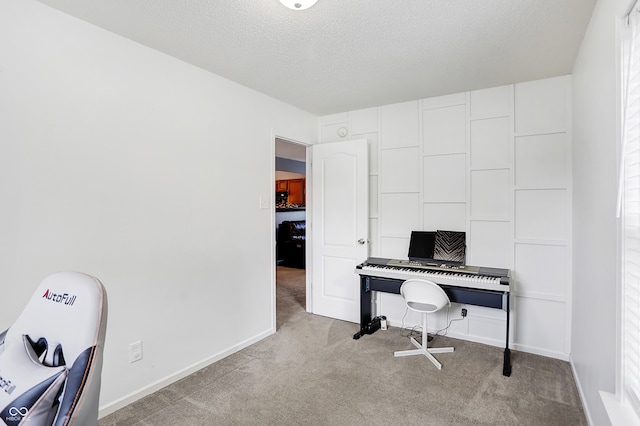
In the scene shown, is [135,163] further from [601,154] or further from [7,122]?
[601,154]

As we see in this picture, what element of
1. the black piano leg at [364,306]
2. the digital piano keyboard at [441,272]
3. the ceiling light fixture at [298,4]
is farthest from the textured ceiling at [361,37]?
the black piano leg at [364,306]

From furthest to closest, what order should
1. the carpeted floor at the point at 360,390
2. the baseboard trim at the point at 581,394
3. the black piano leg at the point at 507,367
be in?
the black piano leg at the point at 507,367 < the carpeted floor at the point at 360,390 < the baseboard trim at the point at 581,394

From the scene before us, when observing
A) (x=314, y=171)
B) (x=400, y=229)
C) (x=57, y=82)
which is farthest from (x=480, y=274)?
(x=57, y=82)

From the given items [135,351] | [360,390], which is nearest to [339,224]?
[360,390]

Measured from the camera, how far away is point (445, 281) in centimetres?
277

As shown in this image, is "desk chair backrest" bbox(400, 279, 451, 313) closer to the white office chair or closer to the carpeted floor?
the white office chair

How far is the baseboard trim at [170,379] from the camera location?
2.05 m

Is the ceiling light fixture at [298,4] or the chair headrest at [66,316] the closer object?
the chair headrest at [66,316]

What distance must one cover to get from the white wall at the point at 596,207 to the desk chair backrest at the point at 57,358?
81.8 inches

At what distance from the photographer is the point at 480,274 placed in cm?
276

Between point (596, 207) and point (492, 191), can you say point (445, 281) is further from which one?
point (596, 207)

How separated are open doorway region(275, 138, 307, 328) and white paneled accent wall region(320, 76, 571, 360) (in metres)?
1.65

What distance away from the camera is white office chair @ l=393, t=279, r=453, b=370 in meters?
2.64

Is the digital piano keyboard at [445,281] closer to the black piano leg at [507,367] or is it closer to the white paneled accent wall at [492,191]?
the black piano leg at [507,367]
